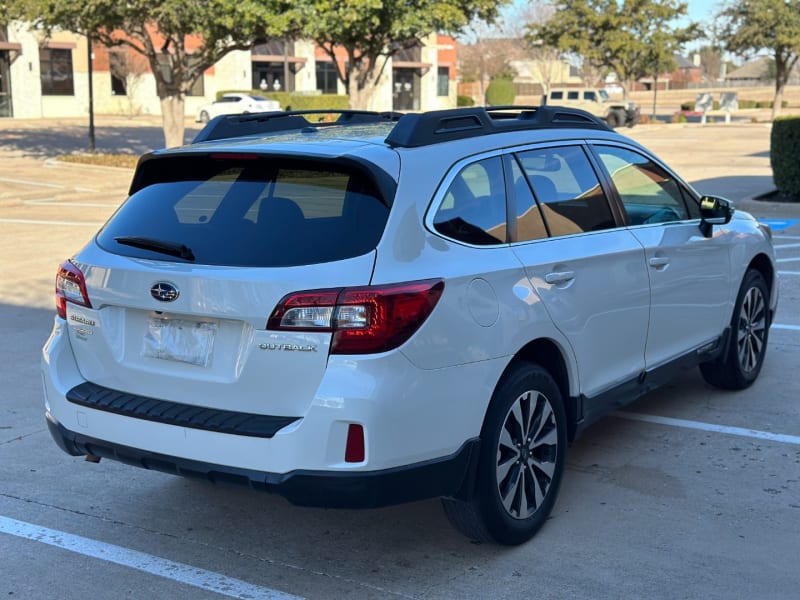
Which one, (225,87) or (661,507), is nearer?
(661,507)

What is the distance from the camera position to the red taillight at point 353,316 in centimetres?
356

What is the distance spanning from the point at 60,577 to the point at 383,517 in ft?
4.65

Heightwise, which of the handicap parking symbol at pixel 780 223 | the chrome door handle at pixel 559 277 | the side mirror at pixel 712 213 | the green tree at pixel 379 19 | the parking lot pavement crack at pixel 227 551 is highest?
the green tree at pixel 379 19

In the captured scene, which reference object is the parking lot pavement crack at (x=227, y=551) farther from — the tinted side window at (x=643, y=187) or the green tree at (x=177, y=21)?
the green tree at (x=177, y=21)

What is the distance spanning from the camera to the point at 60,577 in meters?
4.03

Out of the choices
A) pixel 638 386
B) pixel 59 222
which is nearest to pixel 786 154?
pixel 59 222

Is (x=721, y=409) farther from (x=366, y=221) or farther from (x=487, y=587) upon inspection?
(x=366, y=221)

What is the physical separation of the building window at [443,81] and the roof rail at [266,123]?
7138 cm

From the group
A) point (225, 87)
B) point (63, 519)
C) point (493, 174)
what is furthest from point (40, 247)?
point (225, 87)

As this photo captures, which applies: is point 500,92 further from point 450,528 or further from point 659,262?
point 450,528

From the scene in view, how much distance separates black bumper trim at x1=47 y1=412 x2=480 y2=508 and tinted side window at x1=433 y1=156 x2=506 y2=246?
0.84m

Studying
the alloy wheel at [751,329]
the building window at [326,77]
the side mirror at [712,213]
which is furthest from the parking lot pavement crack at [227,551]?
the building window at [326,77]

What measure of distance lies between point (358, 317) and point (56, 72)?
53.6 meters

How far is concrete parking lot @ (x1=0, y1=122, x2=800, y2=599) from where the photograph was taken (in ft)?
13.0
